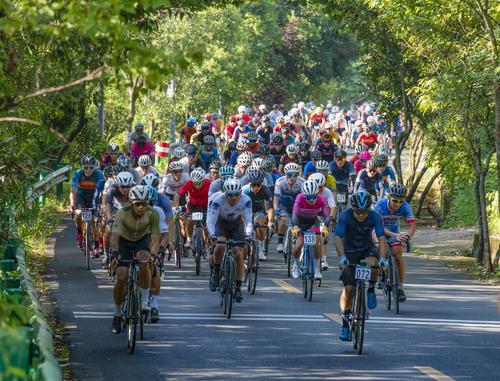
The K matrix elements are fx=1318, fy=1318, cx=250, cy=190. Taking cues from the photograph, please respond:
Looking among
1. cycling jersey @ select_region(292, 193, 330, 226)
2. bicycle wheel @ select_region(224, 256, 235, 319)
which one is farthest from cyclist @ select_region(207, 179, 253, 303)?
cycling jersey @ select_region(292, 193, 330, 226)

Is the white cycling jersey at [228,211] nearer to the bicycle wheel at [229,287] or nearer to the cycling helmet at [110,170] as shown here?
the bicycle wheel at [229,287]

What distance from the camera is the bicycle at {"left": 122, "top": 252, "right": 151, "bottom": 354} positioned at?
13.7 metres

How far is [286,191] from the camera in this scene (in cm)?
2292

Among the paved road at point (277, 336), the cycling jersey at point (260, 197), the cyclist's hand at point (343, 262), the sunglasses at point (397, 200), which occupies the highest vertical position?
the cycling jersey at point (260, 197)

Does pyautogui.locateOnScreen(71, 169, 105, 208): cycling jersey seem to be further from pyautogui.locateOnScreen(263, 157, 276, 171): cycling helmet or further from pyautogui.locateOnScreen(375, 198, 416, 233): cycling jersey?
pyautogui.locateOnScreen(375, 198, 416, 233): cycling jersey

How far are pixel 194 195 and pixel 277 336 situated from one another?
753 cm

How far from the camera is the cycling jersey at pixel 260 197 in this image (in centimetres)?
2156

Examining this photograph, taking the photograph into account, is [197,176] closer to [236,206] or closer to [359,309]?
[236,206]

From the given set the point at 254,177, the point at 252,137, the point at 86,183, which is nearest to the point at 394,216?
the point at 254,177

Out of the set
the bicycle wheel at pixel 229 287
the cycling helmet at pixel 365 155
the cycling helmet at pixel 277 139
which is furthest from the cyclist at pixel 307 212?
the cycling helmet at pixel 365 155

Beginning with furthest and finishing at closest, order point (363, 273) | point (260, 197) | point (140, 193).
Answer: point (260, 197), point (140, 193), point (363, 273)

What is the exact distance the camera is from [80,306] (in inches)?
679

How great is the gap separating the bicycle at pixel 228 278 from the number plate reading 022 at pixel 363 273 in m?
2.44

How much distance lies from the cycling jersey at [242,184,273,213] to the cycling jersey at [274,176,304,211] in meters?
0.91
